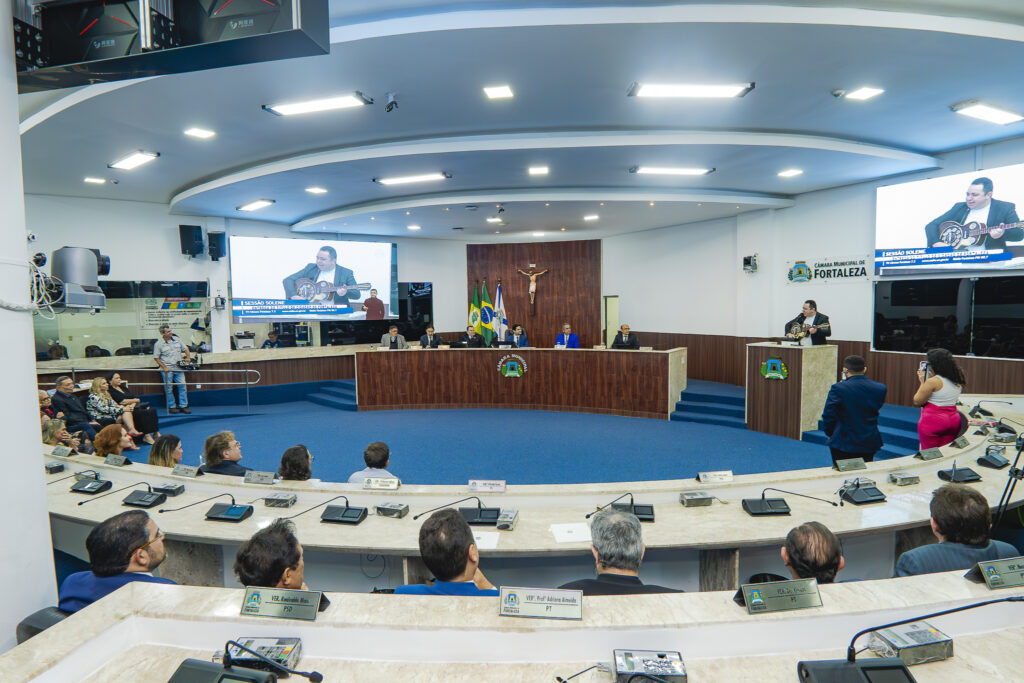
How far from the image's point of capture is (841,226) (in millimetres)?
7773

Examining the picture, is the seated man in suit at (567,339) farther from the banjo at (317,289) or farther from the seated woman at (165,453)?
the seated woman at (165,453)

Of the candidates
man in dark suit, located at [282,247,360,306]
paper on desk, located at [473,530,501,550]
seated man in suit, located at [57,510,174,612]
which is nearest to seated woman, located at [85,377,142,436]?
man in dark suit, located at [282,247,360,306]

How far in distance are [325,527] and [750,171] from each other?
21.7 feet

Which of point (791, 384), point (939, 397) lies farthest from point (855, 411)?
point (791, 384)

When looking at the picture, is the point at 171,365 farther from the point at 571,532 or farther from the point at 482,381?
the point at 571,532

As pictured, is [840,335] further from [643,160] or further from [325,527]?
[325,527]

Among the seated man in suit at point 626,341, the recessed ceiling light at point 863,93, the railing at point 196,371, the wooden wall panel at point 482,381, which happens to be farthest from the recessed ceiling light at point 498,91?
the railing at point 196,371

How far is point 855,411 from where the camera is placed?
389cm

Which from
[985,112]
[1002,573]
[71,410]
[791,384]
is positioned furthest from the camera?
[791,384]

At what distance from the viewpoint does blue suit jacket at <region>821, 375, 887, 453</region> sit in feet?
12.7

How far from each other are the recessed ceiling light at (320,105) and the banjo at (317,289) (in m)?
6.08

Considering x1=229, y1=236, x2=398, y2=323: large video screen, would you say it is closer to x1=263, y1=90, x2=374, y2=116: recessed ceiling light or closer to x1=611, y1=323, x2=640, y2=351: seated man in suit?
x1=611, y1=323, x2=640, y2=351: seated man in suit

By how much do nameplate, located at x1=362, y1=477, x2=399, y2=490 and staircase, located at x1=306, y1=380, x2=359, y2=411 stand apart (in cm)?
593

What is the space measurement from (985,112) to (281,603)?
6964 mm
